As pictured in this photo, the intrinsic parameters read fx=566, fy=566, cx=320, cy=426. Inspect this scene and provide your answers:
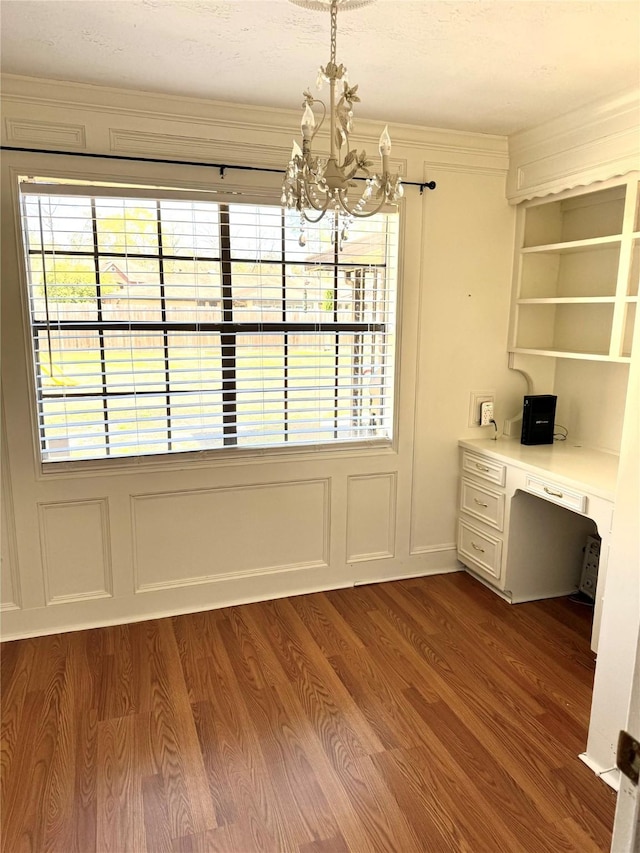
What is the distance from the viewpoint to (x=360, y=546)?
3.46 meters

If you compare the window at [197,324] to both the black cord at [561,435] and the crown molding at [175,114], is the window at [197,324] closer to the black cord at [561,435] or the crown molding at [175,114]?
the crown molding at [175,114]

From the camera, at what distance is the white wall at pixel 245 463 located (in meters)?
2.67

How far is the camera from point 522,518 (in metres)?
3.18

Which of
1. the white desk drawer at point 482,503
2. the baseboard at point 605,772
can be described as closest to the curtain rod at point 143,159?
the white desk drawer at point 482,503

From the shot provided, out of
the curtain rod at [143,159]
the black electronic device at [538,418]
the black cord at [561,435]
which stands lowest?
the black cord at [561,435]

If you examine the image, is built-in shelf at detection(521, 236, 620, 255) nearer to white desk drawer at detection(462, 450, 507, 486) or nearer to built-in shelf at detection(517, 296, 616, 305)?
built-in shelf at detection(517, 296, 616, 305)

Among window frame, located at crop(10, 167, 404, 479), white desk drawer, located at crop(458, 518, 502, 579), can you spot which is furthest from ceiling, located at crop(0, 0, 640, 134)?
white desk drawer, located at crop(458, 518, 502, 579)

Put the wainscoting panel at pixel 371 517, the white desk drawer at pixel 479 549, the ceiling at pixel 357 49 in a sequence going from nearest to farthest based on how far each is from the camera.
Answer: the ceiling at pixel 357 49, the white desk drawer at pixel 479 549, the wainscoting panel at pixel 371 517

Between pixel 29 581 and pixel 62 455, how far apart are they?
66 cm

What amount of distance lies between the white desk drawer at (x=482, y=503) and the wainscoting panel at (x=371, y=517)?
0.46 meters

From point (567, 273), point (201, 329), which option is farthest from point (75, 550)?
point (567, 273)

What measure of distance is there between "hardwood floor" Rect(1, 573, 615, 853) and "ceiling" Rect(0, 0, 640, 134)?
262 cm

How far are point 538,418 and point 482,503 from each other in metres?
0.60

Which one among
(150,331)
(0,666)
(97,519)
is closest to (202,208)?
(150,331)
